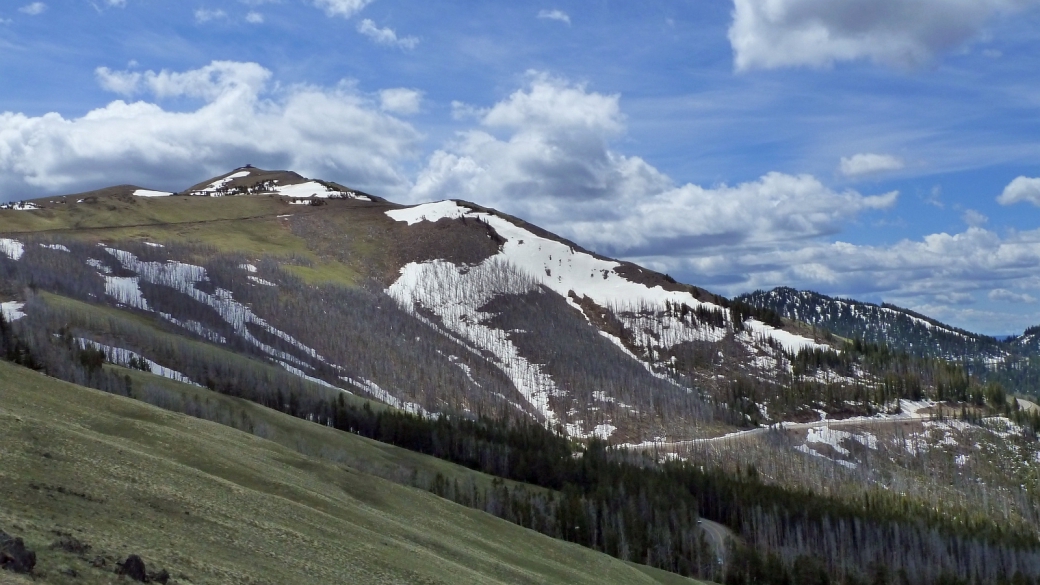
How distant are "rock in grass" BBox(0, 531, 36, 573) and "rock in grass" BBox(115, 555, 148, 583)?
2.44 m

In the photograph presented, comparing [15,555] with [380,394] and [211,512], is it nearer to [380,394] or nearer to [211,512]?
[211,512]

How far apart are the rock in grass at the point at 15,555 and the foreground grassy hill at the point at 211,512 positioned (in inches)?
19.4

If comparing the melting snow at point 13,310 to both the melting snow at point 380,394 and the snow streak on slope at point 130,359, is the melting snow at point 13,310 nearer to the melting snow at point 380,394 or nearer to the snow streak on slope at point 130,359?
the snow streak on slope at point 130,359

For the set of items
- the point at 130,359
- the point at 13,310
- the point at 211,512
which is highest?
the point at 13,310

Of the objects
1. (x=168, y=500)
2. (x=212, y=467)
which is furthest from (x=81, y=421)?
(x=168, y=500)

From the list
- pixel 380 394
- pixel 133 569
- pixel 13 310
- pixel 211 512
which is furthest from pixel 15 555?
pixel 380 394

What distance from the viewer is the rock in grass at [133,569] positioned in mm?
24938

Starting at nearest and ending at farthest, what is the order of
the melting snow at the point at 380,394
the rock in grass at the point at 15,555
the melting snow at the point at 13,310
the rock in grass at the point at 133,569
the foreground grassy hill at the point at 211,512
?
the rock in grass at the point at 15,555, the rock in grass at the point at 133,569, the foreground grassy hill at the point at 211,512, the melting snow at the point at 13,310, the melting snow at the point at 380,394

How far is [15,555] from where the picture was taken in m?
23.2

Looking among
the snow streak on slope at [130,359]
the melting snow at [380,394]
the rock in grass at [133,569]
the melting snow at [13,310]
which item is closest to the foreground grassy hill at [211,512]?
the rock in grass at [133,569]

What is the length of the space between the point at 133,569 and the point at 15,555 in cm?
321

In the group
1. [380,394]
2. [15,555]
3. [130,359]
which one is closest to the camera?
[15,555]

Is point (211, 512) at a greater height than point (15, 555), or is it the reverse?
point (15, 555)

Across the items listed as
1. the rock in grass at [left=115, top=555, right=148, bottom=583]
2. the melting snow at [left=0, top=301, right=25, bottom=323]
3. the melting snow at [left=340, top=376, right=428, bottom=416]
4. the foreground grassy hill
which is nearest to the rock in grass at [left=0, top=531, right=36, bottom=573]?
the foreground grassy hill
